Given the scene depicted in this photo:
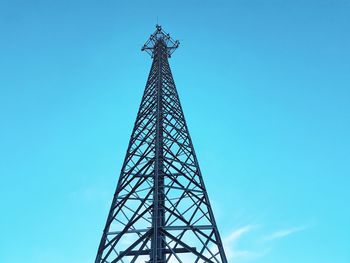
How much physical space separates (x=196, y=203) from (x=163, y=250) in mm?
2104

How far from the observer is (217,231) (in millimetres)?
9992

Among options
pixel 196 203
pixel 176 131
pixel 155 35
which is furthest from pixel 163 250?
pixel 155 35

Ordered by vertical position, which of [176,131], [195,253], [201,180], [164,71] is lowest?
[195,253]

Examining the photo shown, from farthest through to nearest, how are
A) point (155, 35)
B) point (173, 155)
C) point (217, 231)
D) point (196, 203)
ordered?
point (155, 35)
point (173, 155)
point (196, 203)
point (217, 231)

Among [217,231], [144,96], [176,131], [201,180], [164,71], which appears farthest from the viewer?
[164,71]

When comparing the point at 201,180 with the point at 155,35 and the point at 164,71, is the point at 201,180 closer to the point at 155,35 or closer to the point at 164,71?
the point at 164,71

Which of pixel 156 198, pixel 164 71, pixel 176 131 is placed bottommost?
pixel 156 198

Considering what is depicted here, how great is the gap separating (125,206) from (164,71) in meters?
10.1

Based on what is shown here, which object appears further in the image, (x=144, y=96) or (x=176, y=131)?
(x=144, y=96)

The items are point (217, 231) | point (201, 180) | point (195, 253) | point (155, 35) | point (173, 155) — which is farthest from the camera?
point (155, 35)

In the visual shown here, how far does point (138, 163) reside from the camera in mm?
13031

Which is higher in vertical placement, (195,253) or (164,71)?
(164,71)

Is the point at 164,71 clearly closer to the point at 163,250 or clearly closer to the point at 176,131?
the point at 176,131

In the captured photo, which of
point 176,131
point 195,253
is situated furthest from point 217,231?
point 176,131
